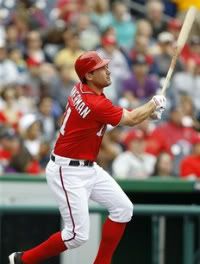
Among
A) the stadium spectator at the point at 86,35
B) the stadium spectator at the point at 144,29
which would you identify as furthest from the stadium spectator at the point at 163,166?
the stadium spectator at the point at 144,29

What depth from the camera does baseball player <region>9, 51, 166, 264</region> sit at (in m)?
8.77

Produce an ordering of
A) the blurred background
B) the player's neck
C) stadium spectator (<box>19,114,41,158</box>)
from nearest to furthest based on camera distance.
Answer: the player's neck < the blurred background < stadium spectator (<box>19,114,41,158</box>)

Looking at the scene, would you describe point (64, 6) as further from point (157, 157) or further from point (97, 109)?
point (97, 109)

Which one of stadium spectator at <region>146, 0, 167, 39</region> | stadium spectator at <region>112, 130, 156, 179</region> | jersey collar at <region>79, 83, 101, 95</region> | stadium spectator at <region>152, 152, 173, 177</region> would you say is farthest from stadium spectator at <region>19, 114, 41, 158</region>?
jersey collar at <region>79, 83, 101, 95</region>

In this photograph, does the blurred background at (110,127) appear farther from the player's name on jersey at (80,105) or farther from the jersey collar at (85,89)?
the player's name on jersey at (80,105)

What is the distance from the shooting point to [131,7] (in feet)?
56.5

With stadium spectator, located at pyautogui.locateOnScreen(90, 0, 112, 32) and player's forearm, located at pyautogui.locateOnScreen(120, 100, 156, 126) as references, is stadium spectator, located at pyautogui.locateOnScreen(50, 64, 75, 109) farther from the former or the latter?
player's forearm, located at pyautogui.locateOnScreen(120, 100, 156, 126)

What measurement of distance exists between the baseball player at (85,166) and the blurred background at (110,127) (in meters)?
0.96

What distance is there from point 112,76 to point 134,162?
2.31 metres

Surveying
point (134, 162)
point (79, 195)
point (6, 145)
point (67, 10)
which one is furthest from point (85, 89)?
point (67, 10)

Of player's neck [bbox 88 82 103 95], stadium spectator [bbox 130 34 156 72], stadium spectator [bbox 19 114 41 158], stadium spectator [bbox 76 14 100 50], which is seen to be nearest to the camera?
player's neck [bbox 88 82 103 95]

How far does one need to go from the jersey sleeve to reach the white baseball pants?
49 cm

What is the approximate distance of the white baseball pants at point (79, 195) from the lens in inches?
352

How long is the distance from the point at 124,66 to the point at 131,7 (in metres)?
2.12
